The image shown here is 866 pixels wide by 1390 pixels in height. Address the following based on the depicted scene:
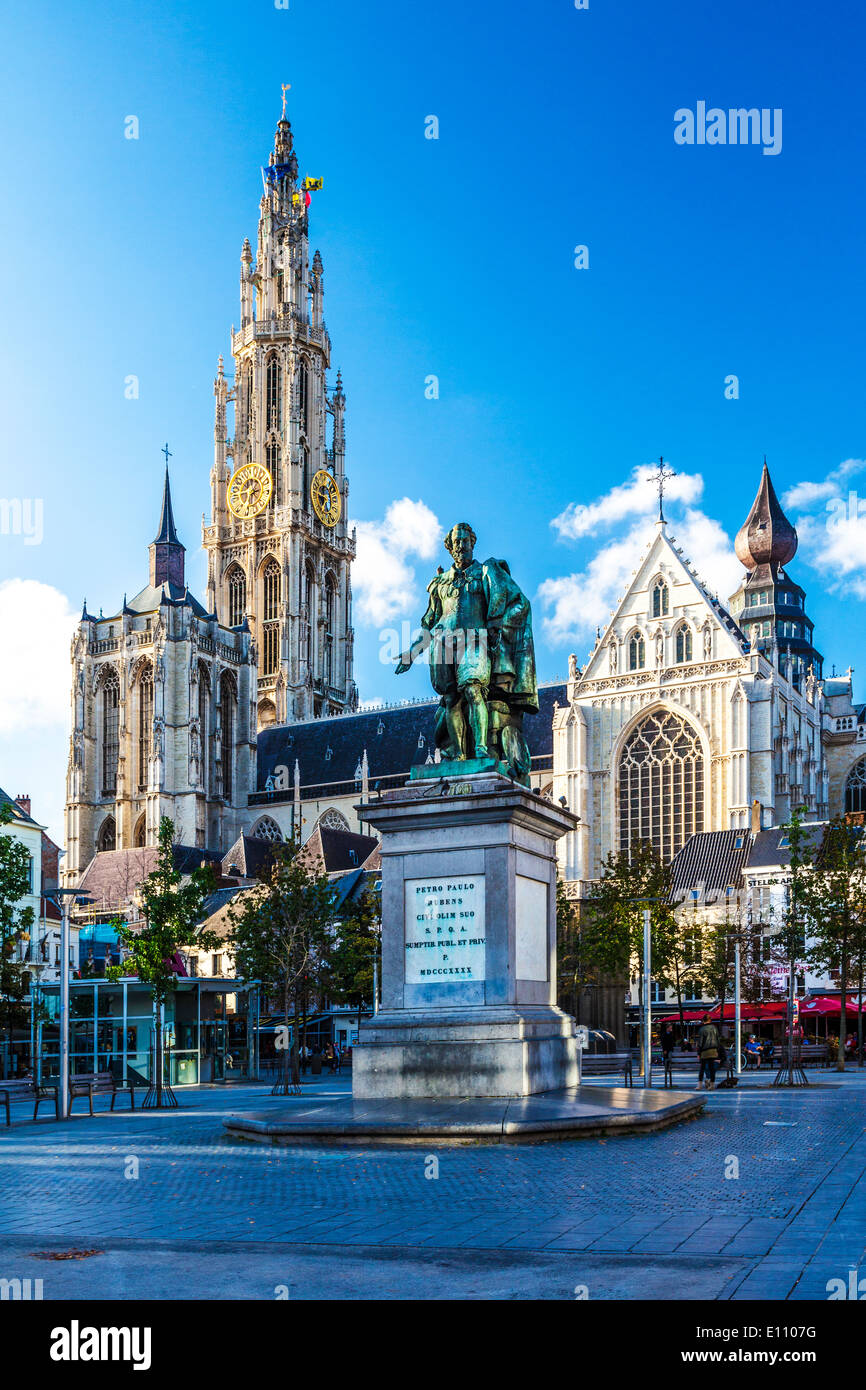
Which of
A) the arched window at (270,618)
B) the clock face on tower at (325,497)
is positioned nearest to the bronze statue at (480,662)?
the arched window at (270,618)

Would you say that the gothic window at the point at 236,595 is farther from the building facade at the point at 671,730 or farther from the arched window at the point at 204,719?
the building facade at the point at 671,730

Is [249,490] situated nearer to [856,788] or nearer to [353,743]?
[353,743]

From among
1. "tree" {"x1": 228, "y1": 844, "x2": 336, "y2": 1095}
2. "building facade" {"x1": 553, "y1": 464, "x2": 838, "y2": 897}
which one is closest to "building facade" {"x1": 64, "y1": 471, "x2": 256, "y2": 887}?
"building facade" {"x1": 553, "y1": 464, "x2": 838, "y2": 897}

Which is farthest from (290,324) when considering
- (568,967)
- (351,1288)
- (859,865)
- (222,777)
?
(351,1288)

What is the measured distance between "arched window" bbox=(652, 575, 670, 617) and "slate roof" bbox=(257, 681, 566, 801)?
15.6 meters

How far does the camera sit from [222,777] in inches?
4053

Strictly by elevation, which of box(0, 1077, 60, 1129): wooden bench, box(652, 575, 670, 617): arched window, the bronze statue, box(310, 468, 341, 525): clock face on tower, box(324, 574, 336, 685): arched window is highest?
box(310, 468, 341, 525): clock face on tower

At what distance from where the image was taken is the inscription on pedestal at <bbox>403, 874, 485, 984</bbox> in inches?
576

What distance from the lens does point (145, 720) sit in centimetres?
10338

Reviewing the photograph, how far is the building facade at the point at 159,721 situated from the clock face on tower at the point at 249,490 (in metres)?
11.2

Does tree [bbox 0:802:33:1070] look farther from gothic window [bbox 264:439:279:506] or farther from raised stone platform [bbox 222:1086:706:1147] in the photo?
gothic window [bbox 264:439:279:506]

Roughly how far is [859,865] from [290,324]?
93.8 metres
